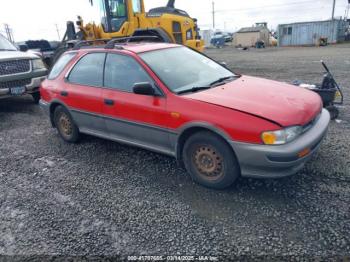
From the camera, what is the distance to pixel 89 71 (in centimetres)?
442

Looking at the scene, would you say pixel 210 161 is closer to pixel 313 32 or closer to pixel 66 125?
pixel 66 125

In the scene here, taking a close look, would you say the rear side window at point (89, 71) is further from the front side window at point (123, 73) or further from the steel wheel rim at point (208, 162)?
the steel wheel rim at point (208, 162)

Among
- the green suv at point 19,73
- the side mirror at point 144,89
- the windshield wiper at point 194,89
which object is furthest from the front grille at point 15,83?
the windshield wiper at point 194,89

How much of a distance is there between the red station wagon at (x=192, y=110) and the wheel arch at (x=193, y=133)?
0.04 ft

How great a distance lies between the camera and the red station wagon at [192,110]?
9.58 ft

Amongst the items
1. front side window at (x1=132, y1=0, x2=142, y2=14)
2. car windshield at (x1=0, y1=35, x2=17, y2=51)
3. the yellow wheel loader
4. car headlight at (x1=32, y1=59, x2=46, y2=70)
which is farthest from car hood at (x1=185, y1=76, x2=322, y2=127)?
front side window at (x1=132, y1=0, x2=142, y2=14)

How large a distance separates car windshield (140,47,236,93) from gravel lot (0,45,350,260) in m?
1.13

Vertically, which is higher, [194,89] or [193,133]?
[194,89]

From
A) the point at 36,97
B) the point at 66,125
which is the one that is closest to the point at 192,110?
the point at 66,125

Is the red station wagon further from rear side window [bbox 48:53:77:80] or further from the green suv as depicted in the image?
the green suv

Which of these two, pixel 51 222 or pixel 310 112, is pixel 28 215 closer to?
pixel 51 222

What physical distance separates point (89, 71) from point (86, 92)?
1.09 ft

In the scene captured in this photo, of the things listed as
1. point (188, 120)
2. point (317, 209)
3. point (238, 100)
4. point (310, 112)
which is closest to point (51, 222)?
point (188, 120)

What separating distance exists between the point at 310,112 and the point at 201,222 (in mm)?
1662
